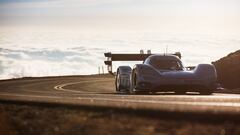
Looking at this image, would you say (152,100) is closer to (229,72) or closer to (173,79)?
(173,79)

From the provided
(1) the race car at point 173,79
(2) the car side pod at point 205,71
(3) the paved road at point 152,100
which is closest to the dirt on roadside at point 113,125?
(3) the paved road at point 152,100

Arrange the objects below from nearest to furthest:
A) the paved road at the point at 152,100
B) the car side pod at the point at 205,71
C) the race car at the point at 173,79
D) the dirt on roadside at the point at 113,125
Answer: the dirt on roadside at the point at 113,125 < the paved road at the point at 152,100 < the race car at the point at 173,79 < the car side pod at the point at 205,71

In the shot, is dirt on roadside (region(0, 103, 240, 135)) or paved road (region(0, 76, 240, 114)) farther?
paved road (region(0, 76, 240, 114))

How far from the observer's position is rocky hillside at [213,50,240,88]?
130 feet

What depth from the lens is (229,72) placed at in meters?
40.5

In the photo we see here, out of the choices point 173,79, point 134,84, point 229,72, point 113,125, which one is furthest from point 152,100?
point 229,72

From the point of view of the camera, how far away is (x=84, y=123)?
5211mm

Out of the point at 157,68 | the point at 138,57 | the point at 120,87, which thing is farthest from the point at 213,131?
the point at 138,57

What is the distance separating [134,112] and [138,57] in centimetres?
3195

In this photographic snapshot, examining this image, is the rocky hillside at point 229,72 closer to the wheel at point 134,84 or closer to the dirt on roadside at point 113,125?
the wheel at point 134,84

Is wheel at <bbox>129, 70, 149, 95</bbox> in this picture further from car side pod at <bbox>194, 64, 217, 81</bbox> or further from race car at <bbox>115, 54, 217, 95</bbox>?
car side pod at <bbox>194, 64, 217, 81</bbox>

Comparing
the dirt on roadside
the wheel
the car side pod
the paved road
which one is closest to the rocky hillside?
the wheel

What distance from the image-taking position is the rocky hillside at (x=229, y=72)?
3956 cm

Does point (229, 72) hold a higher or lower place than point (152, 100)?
lower
